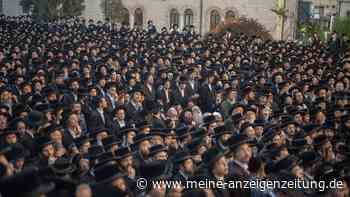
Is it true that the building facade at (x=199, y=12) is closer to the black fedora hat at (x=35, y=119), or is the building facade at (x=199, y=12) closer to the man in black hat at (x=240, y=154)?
the black fedora hat at (x=35, y=119)

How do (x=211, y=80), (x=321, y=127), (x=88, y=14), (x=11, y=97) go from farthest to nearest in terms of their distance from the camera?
(x=88, y=14) → (x=211, y=80) → (x=11, y=97) → (x=321, y=127)

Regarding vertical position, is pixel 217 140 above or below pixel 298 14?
below

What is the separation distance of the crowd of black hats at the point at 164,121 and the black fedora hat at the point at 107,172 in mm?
19

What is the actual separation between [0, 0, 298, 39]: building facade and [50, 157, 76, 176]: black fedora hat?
32.7m

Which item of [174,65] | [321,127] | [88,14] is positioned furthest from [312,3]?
[321,127]

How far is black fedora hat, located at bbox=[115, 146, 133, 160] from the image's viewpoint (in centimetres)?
788

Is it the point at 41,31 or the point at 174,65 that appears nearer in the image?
the point at 174,65

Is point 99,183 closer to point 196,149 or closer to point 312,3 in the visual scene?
point 196,149

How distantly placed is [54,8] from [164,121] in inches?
1182

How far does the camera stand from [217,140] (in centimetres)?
948

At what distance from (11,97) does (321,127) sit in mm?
7134

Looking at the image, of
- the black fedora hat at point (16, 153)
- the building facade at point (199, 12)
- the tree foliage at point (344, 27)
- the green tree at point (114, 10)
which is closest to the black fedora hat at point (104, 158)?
the black fedora hat at point (16, 153)

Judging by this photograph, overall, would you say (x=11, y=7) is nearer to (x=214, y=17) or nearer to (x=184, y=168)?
(x=214, y=17)

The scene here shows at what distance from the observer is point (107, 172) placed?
7074mm
